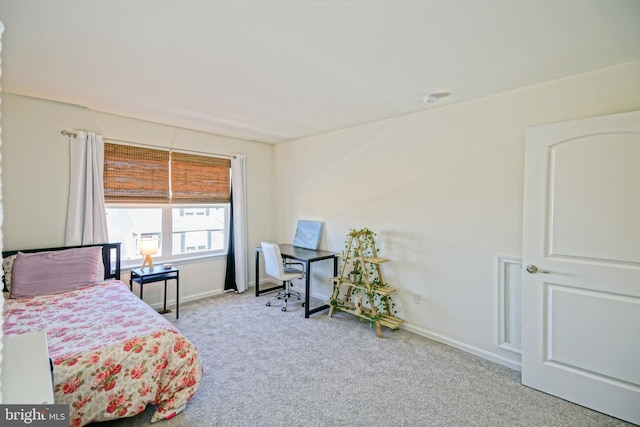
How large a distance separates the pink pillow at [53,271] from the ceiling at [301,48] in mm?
1491

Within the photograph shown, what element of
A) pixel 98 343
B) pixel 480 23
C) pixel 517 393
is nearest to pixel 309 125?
pixel 480 23

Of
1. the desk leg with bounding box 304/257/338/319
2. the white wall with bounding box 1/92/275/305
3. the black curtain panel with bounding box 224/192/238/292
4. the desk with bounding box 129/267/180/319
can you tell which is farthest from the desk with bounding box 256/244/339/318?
the white wall with bounding box 1/92/275/305

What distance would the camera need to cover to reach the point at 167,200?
421 centimetres

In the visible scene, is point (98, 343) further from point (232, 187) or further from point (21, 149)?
point (232, 187)

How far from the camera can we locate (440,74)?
2.53 meters

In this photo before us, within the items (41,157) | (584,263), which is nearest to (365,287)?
(584,263)

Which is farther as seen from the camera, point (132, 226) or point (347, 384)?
point (132, 226)

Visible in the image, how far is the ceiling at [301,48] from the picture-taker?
1.78m

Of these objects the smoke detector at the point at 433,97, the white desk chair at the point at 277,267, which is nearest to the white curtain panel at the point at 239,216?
the white desk chair at the point at 277,267

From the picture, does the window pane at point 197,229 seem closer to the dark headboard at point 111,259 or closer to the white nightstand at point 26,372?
the dark headboard at point 111,259

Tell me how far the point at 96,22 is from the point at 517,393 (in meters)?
3.70

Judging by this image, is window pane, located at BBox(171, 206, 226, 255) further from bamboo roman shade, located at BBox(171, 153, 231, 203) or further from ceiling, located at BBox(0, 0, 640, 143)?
ceiling, located at BBox(0, 0, 640, 143)

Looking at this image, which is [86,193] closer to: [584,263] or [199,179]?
[199,179]

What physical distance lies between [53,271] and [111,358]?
1579 mm
